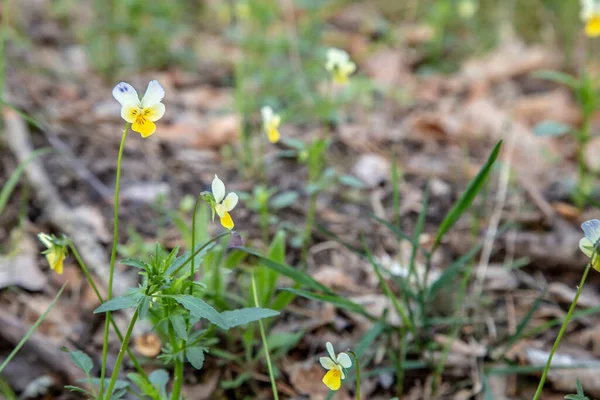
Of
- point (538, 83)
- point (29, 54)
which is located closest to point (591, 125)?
point (538, 83)

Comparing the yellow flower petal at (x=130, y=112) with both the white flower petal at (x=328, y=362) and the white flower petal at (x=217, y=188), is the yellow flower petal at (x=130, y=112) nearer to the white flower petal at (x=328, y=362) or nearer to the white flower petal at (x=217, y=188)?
the white flower petal at (x=217, y=188)

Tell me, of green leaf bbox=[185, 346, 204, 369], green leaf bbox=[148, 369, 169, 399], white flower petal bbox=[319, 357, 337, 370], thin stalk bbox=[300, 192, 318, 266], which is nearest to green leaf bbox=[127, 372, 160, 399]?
green leaf bbox=[148, 369, 169, 399]

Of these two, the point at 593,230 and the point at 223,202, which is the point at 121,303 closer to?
the point at 223,202

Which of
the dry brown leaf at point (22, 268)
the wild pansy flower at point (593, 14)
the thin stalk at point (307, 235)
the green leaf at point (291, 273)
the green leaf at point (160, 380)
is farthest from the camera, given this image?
the wild pansy flower at point (593, 14)

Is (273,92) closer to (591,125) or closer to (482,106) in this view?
(482,106)

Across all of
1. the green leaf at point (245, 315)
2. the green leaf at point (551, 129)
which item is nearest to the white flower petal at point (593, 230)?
the green leaf at point (245, 315)

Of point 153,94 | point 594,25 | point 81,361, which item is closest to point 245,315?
point 81,361
